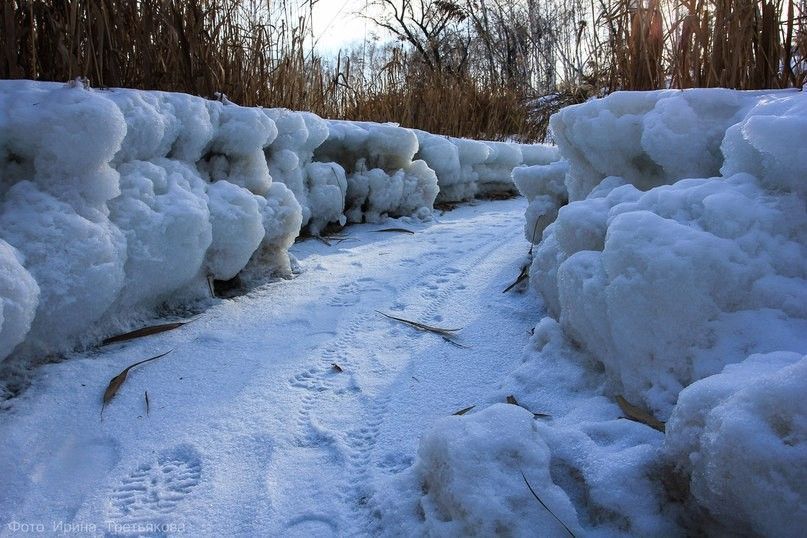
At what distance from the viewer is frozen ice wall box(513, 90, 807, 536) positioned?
0.62 metres

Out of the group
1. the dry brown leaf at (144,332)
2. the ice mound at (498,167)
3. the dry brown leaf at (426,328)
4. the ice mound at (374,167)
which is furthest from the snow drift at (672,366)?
the ice mound at (498,167)

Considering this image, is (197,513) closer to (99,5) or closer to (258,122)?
(258,122)

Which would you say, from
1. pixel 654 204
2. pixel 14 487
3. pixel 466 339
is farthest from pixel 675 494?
pixel 14 487

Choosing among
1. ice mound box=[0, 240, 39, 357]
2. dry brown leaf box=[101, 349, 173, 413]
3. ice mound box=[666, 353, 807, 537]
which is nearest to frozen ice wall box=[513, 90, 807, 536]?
ice mound box=[666, 353, 807, 537]

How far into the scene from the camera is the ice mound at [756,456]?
0.59 metres

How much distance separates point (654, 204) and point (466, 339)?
0.69m

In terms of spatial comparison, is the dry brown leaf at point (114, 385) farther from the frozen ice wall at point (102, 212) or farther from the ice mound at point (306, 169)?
the ice mound at point (306, 169)

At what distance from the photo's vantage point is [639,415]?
1.00 meters

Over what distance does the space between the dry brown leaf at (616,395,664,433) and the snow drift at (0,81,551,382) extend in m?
1.31

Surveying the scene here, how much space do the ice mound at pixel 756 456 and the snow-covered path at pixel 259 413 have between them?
55cm

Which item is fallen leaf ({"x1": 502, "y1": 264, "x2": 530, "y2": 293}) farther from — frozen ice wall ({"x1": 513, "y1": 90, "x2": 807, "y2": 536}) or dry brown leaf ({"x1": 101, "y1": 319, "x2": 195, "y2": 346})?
dry brown leaf ({"x1": 101, "y1": 319, "x2": 195, "y2": 346})

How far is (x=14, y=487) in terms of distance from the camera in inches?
38.4

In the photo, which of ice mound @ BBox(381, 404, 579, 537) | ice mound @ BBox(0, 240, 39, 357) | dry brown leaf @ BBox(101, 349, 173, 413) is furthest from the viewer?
dry brown leaf @ BBox(101, 349, 173, 413)

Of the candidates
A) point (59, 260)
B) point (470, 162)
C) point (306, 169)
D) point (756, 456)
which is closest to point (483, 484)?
point (756, 456)
